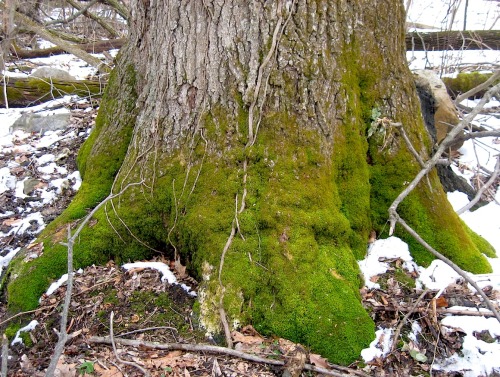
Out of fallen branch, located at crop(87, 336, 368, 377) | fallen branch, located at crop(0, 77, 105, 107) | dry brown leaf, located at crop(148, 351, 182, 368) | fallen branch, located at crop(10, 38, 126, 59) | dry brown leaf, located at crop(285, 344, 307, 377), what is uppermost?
fallen branch, located at crop(10, 38, 126, 59)

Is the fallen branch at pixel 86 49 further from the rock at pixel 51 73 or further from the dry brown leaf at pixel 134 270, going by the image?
the dry brown leaf at pixel 134 270

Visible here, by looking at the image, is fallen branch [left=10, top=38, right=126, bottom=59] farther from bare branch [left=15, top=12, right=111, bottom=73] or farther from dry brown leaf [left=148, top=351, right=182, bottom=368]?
dry brown leaf [left=148, top=351, right=182, bottom=368]

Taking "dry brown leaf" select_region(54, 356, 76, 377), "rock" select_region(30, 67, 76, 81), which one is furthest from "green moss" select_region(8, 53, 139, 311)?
"rock" select_region(30, 67, 76, 81)

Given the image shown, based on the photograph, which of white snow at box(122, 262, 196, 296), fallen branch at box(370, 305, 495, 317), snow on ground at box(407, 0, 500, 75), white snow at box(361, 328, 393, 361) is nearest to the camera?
white snow at box(361, 328, 393, 361)

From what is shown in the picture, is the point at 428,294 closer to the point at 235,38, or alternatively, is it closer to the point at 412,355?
the point at 412,355

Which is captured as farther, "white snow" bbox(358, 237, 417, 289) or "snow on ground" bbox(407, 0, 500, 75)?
"snow on ground" bbox(407, 0, 500, 75)

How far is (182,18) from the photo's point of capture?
2.94 m

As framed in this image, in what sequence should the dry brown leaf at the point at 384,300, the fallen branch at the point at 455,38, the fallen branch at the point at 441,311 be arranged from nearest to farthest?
the fallen branch at the point at 441,311 < the dry brown leaf at the point at 384,300 < the fallen branch at the point at 455,38

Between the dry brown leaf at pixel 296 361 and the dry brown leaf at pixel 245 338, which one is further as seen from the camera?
the dry brown leaf at pixel 245 338

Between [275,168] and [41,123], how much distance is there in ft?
15.8

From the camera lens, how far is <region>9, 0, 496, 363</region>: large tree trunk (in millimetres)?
2578

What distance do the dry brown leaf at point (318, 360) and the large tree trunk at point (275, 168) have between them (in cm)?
7

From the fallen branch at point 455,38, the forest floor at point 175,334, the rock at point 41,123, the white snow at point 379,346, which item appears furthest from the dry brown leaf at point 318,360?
the fallen branch at point 455,38

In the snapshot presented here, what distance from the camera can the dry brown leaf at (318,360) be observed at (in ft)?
7.54
